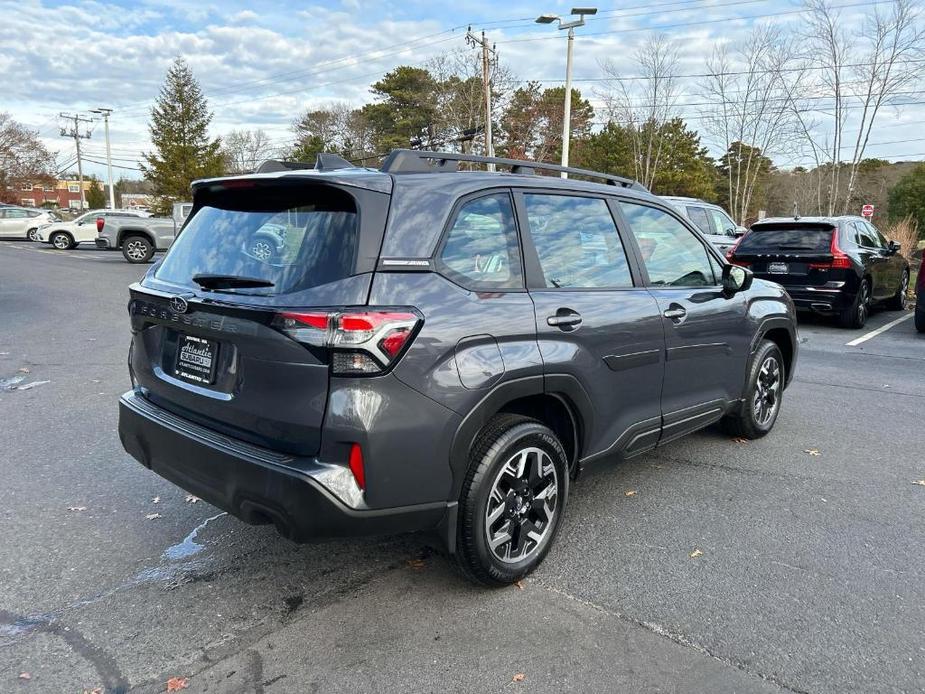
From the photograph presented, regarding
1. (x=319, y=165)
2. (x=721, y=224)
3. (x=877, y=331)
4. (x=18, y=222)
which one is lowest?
(x=877, y=331)

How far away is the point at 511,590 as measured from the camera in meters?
2.94

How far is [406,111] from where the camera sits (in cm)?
4419

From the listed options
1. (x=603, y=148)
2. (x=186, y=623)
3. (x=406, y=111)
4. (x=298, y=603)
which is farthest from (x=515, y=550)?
(x=406, y=111)

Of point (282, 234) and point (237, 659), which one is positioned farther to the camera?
point (282, 234)

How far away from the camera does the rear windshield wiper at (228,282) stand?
2.60 meters

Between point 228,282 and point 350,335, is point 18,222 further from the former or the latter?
point 350,335

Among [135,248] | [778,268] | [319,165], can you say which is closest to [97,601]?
[319,165]

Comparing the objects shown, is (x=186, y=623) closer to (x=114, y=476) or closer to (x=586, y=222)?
(x=114, y=476)

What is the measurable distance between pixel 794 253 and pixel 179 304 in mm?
9401

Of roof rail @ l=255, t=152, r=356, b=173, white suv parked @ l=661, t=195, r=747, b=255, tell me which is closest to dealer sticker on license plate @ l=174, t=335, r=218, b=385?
roof rail @ l=255, t=152, r=356, b=173

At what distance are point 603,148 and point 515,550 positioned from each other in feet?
121

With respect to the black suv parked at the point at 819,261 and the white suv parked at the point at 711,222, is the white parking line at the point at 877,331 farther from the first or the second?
the white suv parked at the point at 711,222

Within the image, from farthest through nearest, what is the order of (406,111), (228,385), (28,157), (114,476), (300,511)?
(28,157), (406,111), (114,476), (228,385), (300,511)

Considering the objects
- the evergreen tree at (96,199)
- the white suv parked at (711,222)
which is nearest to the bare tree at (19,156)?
the evergreen tree at (96,199)
